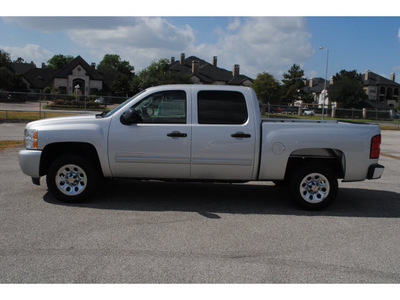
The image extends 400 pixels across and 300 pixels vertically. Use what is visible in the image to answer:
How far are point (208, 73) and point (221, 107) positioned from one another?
6956cm

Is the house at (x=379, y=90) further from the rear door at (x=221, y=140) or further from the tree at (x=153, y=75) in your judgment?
the rear door at (x=221, y=140)

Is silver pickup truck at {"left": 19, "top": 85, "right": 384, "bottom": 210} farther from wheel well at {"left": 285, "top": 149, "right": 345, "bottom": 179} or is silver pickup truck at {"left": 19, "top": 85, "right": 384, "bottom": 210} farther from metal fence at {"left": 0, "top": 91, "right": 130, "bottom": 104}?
metal fence at {"left": 0, "top": 91, "right": 130, "bottom": 104}

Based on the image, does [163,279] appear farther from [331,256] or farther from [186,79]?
[186,79]

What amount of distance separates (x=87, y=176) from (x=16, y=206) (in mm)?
1192

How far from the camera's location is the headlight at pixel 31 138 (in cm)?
599

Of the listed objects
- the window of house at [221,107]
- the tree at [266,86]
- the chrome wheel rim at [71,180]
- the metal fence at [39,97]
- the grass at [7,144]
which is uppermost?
the tree at [266,86]

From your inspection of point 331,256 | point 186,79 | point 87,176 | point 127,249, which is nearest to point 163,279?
point 127,249

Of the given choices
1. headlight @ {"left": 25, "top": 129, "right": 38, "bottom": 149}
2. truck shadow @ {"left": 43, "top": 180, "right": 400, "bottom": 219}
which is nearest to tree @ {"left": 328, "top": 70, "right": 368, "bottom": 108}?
truck shadow @ {"left": 43, "top": 180, "right": 400, "bottom": 219}

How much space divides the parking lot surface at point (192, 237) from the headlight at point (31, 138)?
3.10 feet

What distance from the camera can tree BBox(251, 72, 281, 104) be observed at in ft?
195

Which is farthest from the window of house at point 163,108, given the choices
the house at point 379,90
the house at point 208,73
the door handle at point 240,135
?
the house at point 379,90

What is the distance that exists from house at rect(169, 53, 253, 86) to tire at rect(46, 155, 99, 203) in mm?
62140

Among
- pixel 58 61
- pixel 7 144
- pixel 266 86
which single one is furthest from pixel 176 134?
pixel 58 61

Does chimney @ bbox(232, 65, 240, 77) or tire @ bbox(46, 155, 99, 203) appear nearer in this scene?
tire @ bbox(46, 155, 99, 203)
